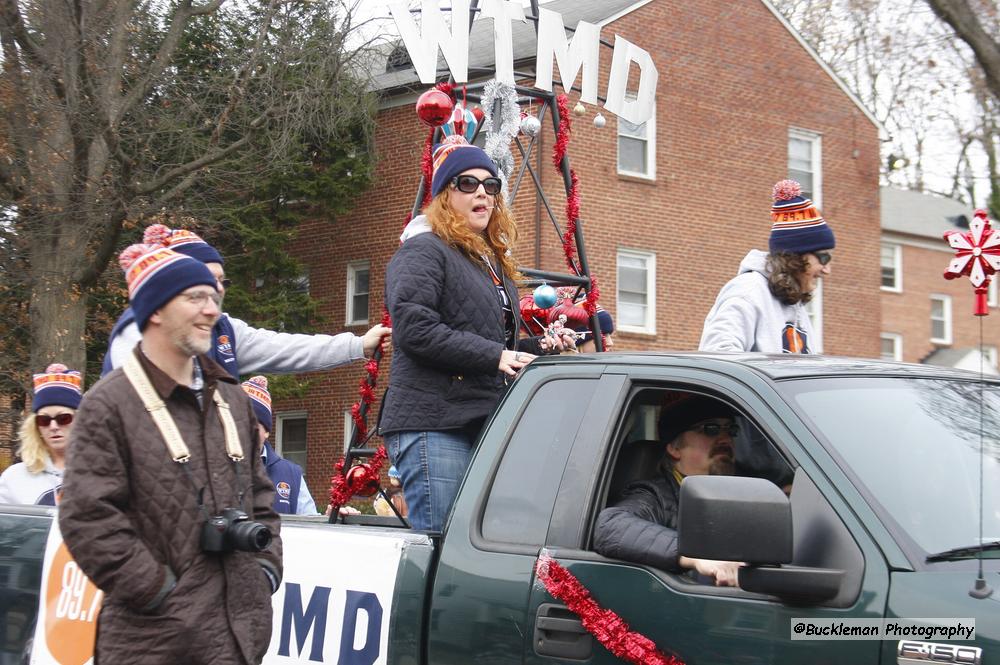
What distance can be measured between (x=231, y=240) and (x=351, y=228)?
2.95 metres

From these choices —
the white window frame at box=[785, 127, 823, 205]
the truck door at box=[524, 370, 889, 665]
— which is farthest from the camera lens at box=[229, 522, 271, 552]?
the white window frame at box=[785, 127, 823, 205]

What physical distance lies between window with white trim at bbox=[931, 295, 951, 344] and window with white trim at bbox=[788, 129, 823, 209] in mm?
11609

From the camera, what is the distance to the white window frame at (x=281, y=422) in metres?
26.2

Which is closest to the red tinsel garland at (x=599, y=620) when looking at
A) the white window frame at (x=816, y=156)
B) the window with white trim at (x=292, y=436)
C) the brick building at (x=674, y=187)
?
the brick building at (x=674, y=187)

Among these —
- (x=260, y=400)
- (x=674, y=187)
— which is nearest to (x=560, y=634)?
(x=260, y=400)

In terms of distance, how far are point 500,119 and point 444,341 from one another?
2.41 metres

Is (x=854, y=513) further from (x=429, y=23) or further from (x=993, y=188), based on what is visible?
(x=993, y=188)

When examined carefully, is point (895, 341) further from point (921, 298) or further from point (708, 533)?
point (708, 533)

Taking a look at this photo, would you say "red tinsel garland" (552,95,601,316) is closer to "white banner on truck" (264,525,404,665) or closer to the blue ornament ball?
the blue ornament ball

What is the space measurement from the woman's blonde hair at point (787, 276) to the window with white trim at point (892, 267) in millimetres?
31207

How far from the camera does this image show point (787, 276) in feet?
17.7

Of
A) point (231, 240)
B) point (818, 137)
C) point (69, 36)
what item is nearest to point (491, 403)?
point (69, 36)

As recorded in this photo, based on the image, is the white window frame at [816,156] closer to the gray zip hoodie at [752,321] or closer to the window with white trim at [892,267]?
the window with white trim at [892,267]

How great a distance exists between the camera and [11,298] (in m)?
18.9
